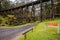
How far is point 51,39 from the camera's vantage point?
13.4 metres

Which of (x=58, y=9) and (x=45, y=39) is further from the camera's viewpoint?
(x=58, y=9)

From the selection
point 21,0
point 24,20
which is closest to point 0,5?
point 24,20

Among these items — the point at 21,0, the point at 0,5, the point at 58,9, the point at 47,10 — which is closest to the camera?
the point at 58,9

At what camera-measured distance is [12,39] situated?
49.1 feet

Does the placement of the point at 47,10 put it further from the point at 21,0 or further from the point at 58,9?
the point at 21,0

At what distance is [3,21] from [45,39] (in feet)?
98.0

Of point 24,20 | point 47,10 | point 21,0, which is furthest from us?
point 21,0

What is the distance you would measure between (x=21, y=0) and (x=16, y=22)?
165ft

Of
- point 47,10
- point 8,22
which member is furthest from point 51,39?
point 47,10

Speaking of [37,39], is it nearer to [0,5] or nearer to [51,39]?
[51,39]

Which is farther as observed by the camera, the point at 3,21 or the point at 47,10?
the point at 47,10

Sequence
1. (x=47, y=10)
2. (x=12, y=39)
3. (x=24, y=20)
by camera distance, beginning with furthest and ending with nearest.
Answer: (x=47, y=10)
(x=24, y=20)
(x=12, y=39)

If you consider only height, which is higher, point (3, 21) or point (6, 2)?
point (6, 2)

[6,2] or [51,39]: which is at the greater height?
[6,2]
